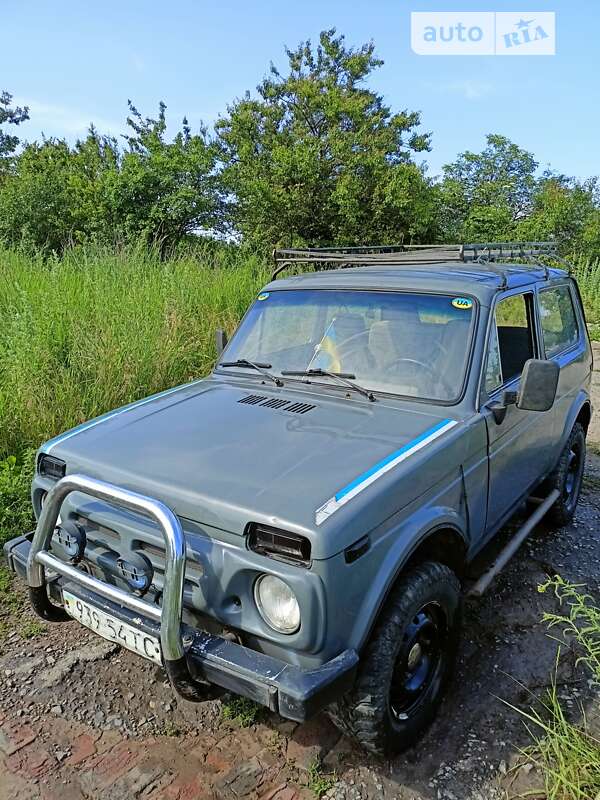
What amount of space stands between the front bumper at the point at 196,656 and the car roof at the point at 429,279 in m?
1.91

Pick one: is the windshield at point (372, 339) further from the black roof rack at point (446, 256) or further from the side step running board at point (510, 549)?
the side step running board at point (510, 549)

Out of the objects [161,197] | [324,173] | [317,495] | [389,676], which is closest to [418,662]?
[389,676]

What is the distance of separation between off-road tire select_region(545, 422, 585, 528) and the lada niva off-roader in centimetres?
66

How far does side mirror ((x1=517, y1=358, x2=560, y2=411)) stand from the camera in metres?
2.71

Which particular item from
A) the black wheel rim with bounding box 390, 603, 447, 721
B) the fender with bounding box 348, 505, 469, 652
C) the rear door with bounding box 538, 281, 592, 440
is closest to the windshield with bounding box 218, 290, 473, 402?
the fender with bounding box 348, 505, 469, 652

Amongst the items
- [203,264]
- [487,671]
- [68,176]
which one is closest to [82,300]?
[203,264]

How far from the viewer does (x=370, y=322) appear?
312cm

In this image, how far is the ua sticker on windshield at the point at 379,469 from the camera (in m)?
1.94

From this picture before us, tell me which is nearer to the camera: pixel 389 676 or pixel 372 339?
pixel 389 676

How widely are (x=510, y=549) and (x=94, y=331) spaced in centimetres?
441

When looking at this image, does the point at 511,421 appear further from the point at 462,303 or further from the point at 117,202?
the point at 117,202

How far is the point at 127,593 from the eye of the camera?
6.85ft

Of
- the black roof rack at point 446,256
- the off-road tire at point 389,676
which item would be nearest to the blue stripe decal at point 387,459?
the off-road tire at point 389,676

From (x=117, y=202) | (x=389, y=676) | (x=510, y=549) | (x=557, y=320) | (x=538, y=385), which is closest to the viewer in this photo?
(x=389, y=676)
